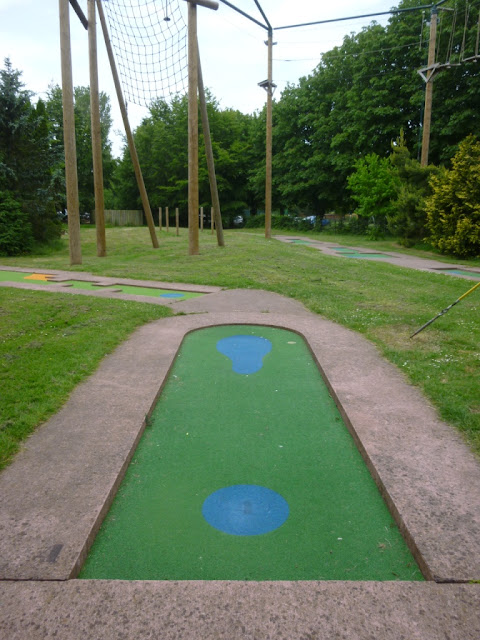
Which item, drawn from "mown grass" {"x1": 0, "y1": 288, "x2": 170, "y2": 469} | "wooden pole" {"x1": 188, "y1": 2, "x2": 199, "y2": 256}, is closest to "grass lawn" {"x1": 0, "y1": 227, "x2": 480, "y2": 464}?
"mown grass" {"x1": 0, "y1": 288, "x2": 170, "y2": 469}

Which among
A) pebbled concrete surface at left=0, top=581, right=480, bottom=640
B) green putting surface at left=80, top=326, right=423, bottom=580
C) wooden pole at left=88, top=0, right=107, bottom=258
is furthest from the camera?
wooden pole at left=88, top=0, right=107, bottom=258

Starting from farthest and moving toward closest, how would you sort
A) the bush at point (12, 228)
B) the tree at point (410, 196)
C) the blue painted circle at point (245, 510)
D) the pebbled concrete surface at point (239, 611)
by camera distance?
1. the tree at point (410, 196)
2. the bush at point (12, 228)
3. the blue painted circle at point (245, 510)
4. the pebbled concrete surface at point (239, 611)

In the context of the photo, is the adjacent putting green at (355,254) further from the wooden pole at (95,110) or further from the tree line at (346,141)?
the wooden pole at (95,110)

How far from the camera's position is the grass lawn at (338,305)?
13.2ft

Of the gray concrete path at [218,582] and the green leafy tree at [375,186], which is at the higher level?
the green leafy tree at [375,186]

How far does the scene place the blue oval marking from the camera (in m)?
4.66

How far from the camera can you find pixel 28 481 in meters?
2.53

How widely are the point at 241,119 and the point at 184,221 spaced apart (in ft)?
33.0

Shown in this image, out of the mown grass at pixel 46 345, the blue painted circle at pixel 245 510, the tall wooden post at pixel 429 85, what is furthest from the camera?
the tall wooden post at pixel 429 85

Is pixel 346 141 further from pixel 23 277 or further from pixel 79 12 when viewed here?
pixel 23 277

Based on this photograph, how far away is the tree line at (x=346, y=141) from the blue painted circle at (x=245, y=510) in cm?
1357

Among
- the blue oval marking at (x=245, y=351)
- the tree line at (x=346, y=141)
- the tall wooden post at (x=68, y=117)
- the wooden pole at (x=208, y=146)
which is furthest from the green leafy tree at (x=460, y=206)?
the blue oval marking at (x=245, y=351)

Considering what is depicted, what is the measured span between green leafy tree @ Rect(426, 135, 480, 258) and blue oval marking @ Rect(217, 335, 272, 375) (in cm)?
1103

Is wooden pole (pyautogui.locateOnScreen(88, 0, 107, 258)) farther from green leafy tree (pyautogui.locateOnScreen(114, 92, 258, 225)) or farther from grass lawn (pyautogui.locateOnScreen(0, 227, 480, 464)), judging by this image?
green leafy tree (pyautogui.locateOnScreen(114, 92, 258, 225))
